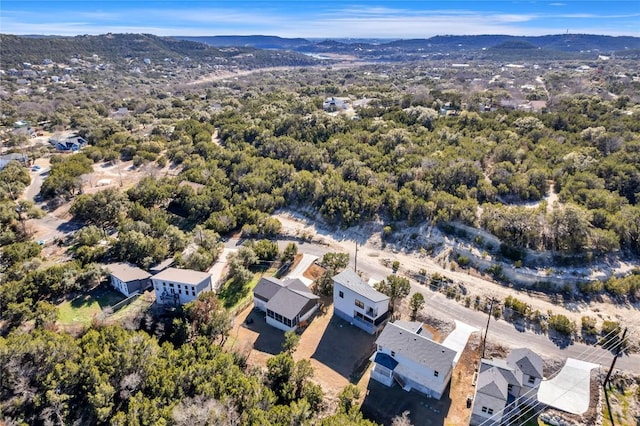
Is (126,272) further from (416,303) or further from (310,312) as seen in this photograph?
(416,303)

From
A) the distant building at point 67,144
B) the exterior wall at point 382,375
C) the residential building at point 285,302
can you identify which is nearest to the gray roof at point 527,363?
the exterior wall at point 382,375

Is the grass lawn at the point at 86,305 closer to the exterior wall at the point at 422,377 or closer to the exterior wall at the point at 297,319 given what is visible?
the exterior wall at the point at 297,319

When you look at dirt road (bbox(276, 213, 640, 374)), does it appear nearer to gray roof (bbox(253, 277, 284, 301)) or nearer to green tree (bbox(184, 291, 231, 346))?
gray roof (bbox(253, 277, 284, 301))

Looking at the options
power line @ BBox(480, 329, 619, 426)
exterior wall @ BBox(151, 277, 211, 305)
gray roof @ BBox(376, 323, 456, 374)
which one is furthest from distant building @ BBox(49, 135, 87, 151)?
power line @ BBox(480, 329, 619, 426)

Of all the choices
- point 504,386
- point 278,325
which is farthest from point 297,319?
point 504,386

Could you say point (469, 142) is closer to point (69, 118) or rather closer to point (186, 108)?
point (186, 108)
